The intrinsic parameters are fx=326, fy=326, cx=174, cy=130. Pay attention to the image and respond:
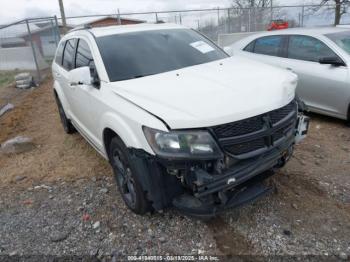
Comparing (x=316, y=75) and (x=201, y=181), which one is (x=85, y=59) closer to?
(x=201, y=181)

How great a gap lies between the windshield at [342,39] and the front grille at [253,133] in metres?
3.00

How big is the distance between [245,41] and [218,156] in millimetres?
4989

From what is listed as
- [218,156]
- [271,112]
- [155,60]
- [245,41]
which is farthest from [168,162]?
[245,41]

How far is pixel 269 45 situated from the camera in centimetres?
622

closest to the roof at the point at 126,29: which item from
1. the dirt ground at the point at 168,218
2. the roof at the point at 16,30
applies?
the dirt ground at the point at 168,218

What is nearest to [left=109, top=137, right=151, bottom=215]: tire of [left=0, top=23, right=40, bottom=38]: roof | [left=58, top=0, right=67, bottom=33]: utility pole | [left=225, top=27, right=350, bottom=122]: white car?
[left=225, top=27, right=350, bottom=122]: white car

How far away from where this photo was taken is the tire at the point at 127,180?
2.90 m

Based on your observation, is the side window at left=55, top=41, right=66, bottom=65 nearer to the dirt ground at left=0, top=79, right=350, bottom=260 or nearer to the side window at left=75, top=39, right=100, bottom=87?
the side window at left=75, top=39, right=100, bottom=87

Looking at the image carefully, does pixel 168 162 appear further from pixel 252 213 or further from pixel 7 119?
pixel 7 119

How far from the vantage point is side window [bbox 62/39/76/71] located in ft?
15.0

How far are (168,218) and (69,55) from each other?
291 centimetres

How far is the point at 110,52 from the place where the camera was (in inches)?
142

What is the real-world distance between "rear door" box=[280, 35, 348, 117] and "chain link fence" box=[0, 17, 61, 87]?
861cm

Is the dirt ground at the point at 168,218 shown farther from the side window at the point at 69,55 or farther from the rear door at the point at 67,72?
the side window at the point at 69,55
